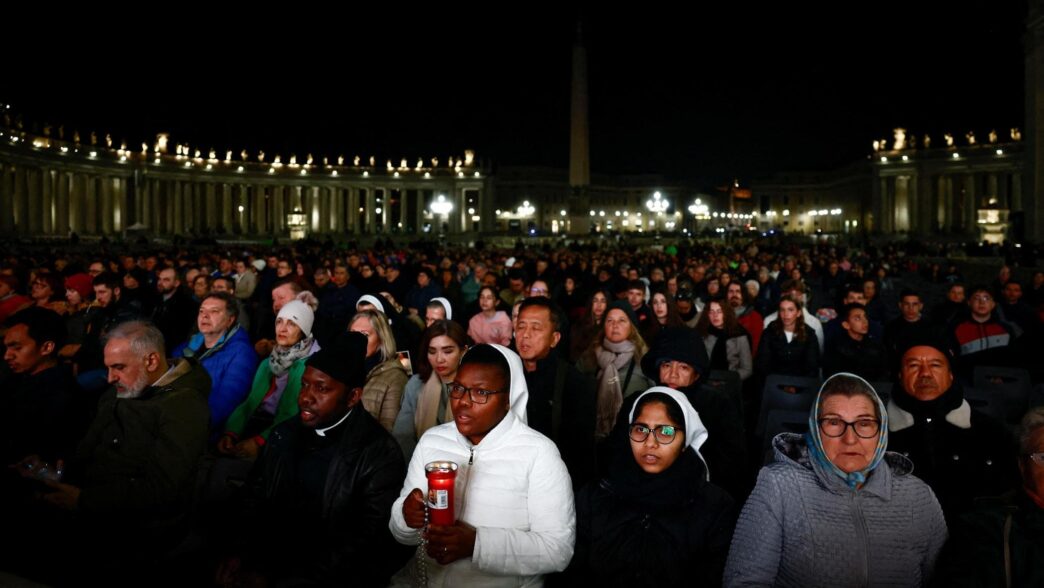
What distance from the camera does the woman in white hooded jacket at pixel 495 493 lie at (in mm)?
3711

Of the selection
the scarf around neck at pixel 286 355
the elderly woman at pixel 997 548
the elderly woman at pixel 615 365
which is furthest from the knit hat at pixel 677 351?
the scarf around neck at pixel 286 355

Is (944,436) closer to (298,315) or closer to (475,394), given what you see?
(475,394)

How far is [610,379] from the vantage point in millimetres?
6805

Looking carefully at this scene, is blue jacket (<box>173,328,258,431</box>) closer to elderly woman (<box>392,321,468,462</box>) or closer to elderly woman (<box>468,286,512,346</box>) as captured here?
elderly woman (<box>392,321,468,462</box>)

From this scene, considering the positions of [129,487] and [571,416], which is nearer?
[129,487]

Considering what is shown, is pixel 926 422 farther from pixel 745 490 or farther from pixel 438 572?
pixel 438 572

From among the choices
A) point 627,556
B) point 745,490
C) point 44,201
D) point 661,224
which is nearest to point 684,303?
point 745,490

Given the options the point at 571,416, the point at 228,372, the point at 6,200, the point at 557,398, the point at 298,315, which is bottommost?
the point at 571,416

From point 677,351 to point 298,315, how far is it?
3222 mm

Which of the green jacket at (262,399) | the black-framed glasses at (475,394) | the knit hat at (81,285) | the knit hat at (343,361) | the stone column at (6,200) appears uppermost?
the stone column at (6,200)

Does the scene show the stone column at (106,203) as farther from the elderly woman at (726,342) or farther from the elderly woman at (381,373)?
the elderly woman at (381,373)

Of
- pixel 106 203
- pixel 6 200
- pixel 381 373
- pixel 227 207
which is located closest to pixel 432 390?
pixel 381 373

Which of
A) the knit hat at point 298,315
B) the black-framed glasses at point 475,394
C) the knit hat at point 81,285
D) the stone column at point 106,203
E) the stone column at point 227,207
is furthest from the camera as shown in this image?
the stone column at point 227,207

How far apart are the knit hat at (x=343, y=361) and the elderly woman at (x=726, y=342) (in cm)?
526
